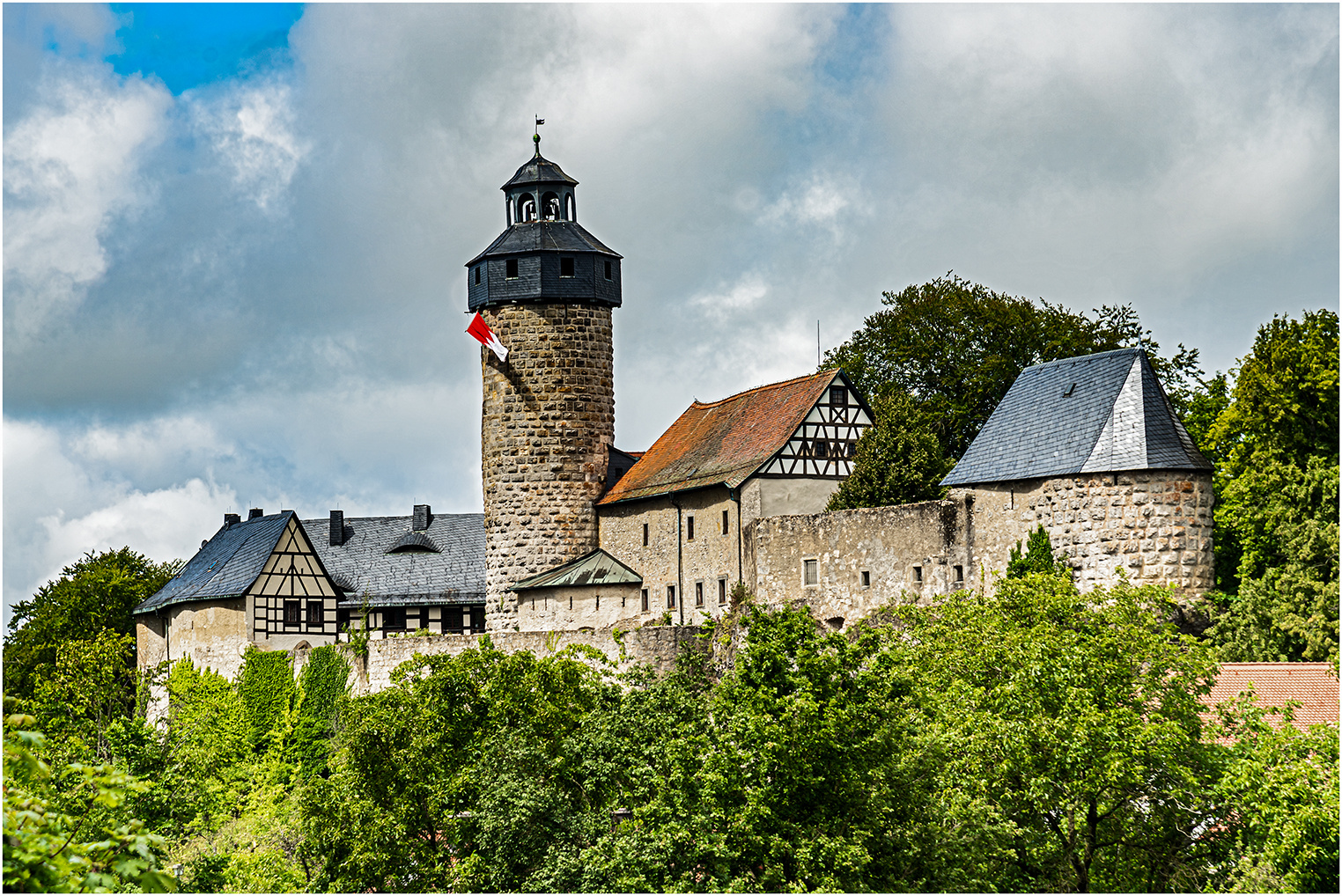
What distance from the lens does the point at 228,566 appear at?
4716cm

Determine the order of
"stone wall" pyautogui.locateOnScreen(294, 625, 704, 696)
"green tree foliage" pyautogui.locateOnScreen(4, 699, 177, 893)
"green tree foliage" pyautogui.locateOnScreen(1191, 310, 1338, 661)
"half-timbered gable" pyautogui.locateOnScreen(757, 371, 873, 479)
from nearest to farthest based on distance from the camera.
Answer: "green tree foliage" pyautogui.locateOnScreen(4, 699, 177, 893)
"green tree foliage" pyautogui.locateOnScreen(1191, 310, 1338, 661)
"stone wall" pyautogui.locateOnScreen(294, 625, 704, 696)
"half-timbered gable" pyautogui.locateOnScreen(757, 371, 873, 479)

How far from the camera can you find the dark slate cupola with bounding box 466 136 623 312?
41.3 meters

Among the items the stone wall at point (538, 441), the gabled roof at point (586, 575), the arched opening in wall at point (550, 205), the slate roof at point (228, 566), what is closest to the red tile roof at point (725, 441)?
the stone wall at point (538, 441)

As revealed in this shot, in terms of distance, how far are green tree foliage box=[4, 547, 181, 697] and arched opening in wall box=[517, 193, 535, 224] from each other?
64.3 ft

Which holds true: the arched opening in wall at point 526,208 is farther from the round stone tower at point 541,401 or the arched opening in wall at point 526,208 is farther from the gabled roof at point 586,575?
the gabled roof at point 586,575

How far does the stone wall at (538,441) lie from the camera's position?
1628 inches

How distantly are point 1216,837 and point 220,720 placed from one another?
2862cm

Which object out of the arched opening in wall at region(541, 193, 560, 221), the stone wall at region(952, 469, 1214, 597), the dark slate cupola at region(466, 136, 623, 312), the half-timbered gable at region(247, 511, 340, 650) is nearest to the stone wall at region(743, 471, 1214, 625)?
the stone wall at region(952, 469, 1214, 597)

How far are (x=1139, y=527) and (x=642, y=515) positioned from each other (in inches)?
565

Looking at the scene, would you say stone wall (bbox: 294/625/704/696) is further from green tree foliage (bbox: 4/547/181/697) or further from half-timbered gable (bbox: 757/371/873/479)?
green tree foliage (bbox: 4/547/181/697)

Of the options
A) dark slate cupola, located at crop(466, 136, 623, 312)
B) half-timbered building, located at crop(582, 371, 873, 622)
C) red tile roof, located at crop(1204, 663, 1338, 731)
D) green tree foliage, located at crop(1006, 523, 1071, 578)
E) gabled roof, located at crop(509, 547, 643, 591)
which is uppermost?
dark slate cupola, located at crop(466, 136, 623, 312)

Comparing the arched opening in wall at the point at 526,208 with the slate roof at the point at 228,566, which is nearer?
the arched opening in wall at the point at 526,208

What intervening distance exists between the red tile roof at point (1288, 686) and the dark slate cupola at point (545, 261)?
2028 centimetres

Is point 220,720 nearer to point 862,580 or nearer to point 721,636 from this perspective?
point 721,636
